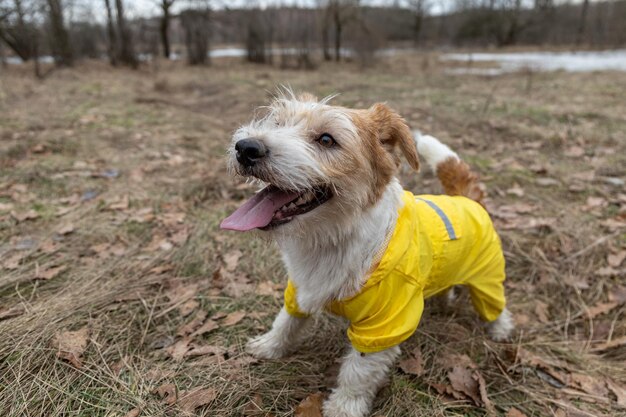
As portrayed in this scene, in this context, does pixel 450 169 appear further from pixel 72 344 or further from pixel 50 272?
pixel 50 272

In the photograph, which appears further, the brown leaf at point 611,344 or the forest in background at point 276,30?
the forest in background at point 276,30

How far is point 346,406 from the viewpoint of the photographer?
2521 millimetres

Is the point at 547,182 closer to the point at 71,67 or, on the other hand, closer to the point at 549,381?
the point at 549,381

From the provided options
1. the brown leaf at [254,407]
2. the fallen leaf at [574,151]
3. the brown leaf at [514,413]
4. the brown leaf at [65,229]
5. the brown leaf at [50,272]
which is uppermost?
the fallen leaf at [574,151]

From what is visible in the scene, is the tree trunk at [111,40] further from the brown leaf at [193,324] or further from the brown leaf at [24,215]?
the brown leaf at [193,324]

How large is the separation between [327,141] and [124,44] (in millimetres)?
23343

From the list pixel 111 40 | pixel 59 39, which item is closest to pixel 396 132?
pixel 59 39

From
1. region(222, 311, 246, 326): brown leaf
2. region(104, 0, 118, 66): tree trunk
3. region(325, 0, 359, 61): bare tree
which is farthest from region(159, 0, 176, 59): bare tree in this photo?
region(222, 311, 246, 326): brown leaf

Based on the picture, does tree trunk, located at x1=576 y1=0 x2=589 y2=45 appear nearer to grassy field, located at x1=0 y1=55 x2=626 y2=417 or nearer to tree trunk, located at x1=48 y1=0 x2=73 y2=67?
grassy field, located at x1=0 y1=55 x2=626 y2=417

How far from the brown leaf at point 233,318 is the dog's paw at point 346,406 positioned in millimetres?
1002

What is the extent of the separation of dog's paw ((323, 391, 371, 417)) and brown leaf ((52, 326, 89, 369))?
1.66 m

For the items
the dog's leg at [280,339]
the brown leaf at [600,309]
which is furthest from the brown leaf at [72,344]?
the brown leaf at [600,309]

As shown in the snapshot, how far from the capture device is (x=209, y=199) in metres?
5.12

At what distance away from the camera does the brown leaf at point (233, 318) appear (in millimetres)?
3176
